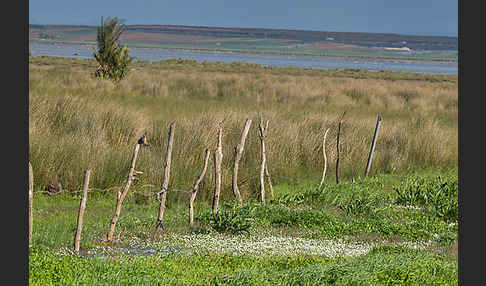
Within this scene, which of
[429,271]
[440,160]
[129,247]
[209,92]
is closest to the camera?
[429,271]

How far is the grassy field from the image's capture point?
7.27 m

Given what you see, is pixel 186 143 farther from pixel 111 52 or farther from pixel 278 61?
pixel 278 61

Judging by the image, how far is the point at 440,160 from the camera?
58.3 ft

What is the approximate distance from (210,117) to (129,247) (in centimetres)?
807

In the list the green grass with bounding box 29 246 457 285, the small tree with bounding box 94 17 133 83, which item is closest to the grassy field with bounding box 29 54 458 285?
the green grass with bounding box 29 246 457 285

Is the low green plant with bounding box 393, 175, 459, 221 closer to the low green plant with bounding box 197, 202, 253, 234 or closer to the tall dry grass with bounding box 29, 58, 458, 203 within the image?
the tall dry grass with bounding box 29, 58, 458, 203

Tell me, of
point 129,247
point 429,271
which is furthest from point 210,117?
point 429,271

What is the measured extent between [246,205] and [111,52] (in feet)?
59.0

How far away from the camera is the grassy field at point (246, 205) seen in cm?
727

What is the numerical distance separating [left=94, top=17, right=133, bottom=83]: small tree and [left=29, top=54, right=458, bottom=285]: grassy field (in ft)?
15.1

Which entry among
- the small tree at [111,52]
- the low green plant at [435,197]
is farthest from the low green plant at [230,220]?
the small tree at [111,52]

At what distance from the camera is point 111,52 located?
88.7 feet

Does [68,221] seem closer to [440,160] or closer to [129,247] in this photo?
[129,247]

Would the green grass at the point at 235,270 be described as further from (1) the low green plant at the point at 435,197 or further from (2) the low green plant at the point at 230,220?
(1) the low green plant at the point at 435,197
